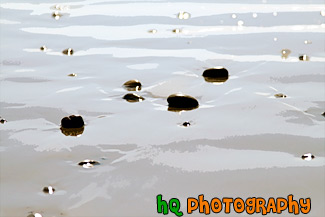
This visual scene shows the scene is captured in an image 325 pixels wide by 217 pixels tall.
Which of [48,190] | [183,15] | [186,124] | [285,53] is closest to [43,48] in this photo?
[183,15]

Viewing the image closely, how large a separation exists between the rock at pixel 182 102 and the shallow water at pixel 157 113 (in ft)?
0.24

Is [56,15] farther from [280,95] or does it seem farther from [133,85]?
[280,95]

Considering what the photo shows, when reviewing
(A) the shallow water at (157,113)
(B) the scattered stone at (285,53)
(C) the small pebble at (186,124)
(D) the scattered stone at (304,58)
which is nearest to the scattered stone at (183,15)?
(A) the shallow water at (157,113)

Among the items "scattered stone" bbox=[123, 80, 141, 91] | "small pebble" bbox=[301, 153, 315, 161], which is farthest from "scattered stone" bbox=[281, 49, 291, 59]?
"small pebble" bbox=[301, 153, 315, 161]

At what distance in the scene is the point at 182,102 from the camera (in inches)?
128

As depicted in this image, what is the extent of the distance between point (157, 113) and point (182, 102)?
0.19 meters

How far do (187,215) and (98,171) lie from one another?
0.55m

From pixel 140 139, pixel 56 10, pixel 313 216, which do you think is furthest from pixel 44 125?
pixel 56 10

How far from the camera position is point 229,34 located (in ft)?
16.9

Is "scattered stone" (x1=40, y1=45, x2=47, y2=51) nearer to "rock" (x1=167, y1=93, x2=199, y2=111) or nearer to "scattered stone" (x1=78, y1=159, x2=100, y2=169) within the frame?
"rock" (x1=167, y1=93, x2=199, y2=111)

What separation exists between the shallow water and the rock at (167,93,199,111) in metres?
0.07

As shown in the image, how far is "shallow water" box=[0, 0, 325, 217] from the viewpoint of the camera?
7.32ft

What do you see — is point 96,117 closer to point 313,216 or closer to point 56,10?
point 313,216

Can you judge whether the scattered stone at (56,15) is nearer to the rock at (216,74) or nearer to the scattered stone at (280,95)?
the rock at (216,74)
